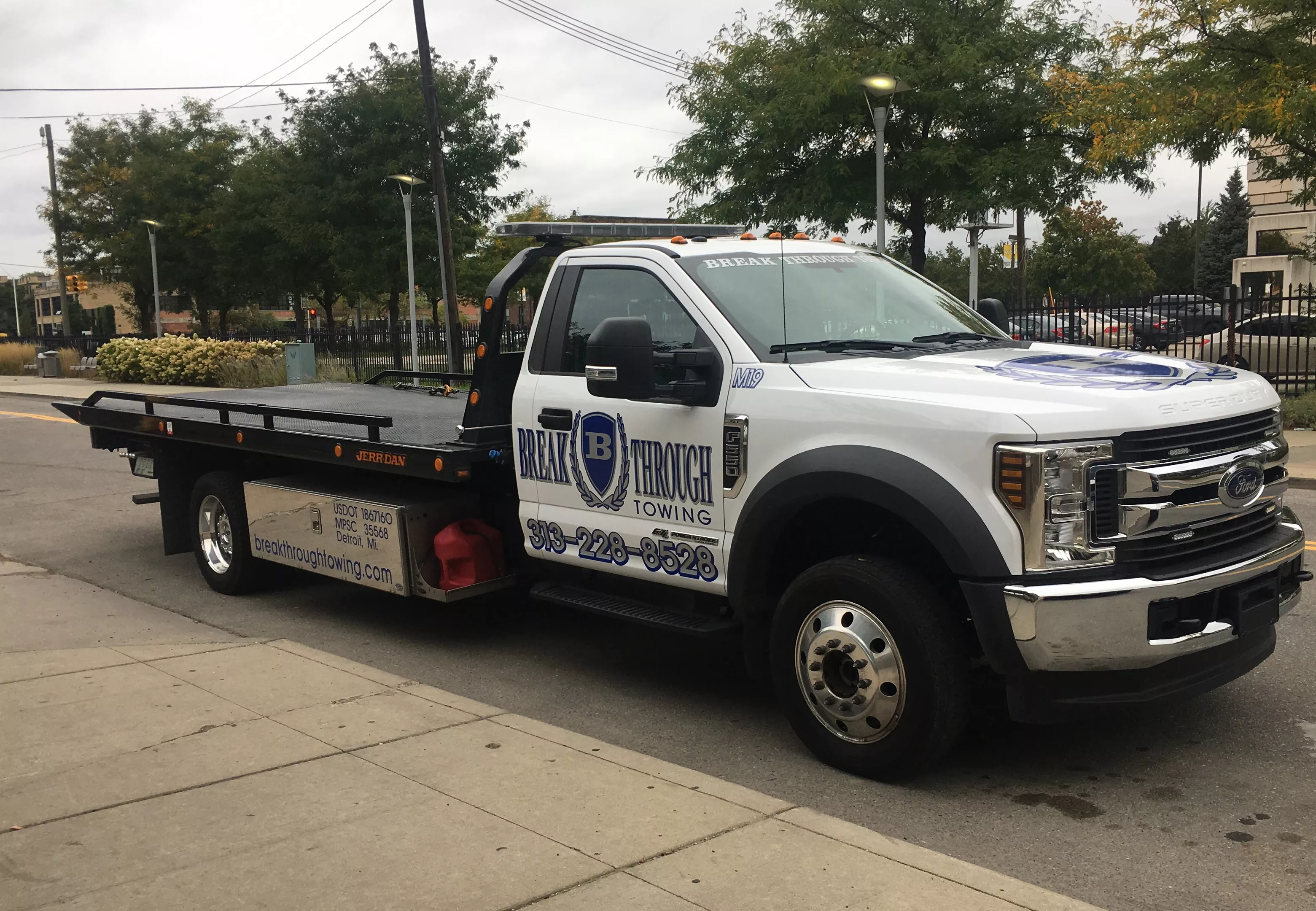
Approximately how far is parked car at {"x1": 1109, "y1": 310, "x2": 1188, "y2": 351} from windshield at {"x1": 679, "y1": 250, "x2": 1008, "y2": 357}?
17969mm

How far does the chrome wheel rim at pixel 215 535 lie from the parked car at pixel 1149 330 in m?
18.4

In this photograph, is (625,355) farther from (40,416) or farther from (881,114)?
(40,416)

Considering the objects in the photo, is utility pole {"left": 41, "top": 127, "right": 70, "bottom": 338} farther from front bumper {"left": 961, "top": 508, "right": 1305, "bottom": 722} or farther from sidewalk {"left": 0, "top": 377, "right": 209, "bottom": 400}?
front bumper {"left": 961, "top": 508, "right": 1305, "bottom": 722}

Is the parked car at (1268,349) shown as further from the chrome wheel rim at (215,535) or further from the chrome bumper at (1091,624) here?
the chrome bumper at (1091,624)

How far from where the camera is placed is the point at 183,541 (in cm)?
862

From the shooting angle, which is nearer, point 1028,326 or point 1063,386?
point 1063,386

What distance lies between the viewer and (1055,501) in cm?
388

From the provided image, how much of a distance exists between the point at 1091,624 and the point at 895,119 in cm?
1994

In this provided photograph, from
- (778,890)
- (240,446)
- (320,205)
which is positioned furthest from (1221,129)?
(320,205)

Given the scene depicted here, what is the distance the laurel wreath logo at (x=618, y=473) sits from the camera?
5207mm

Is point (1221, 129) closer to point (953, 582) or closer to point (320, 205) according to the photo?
point (953, 582)

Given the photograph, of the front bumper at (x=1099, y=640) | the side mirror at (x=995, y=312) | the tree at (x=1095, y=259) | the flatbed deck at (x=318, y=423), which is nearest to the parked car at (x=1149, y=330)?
the side mirror at (x=995, y=312)

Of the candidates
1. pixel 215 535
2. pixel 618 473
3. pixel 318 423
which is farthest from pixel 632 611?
pixel 215 535

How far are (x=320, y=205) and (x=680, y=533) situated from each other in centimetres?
3198
